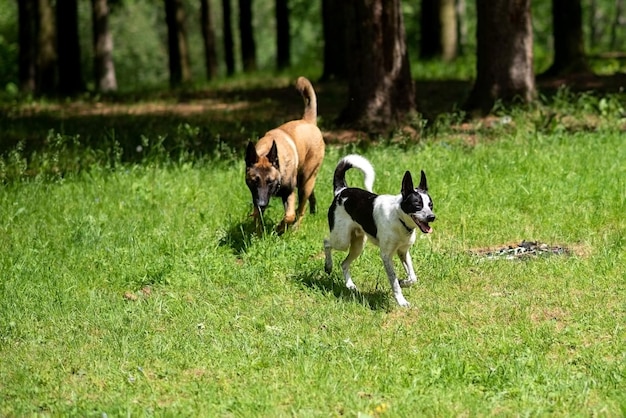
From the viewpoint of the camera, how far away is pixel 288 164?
10234mm

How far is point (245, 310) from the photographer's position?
327 inches

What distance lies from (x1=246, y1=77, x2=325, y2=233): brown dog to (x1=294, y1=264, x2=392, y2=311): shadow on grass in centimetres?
92

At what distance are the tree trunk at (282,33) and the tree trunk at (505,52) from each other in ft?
48.9

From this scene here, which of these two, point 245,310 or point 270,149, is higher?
point 270,149

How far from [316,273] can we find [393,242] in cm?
127

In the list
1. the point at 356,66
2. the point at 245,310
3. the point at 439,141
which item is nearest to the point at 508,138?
the point at 439,141

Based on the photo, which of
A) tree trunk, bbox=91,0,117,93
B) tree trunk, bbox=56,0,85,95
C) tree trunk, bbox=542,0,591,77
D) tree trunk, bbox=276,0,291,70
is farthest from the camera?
tree trunk, bbox=276,0,291,70

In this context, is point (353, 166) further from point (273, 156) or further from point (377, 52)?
point (377, 52)

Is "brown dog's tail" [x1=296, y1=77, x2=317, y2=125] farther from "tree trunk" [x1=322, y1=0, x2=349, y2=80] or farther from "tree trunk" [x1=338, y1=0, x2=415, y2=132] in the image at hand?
"tree trunk" [x1=322, y1=0, x2=349, y2=80]

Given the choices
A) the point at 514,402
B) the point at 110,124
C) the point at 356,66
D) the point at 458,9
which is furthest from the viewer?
the point at 458,9

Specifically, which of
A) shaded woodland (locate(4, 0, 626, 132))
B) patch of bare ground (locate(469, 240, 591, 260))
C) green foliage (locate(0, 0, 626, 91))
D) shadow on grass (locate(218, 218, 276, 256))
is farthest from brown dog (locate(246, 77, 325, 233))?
green foliage (locate(0, 0, 626, 91))

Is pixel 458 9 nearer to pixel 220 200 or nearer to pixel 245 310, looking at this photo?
pixel 220 200

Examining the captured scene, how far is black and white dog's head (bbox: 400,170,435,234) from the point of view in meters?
7.64

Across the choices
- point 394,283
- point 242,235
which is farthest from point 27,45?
point 394,283
